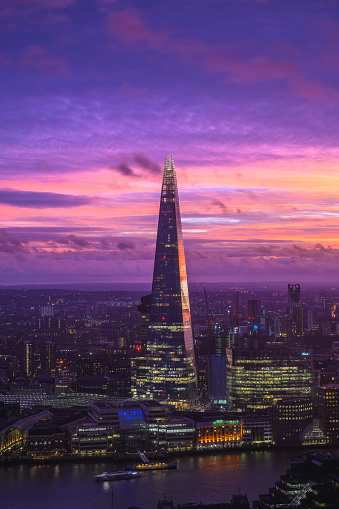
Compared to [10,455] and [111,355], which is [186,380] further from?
[111,355]

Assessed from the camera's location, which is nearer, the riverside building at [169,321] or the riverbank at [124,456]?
the riverbank at [124,456]

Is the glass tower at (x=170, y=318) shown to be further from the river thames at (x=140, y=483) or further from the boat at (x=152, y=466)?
the boat at (x=152, y=466)

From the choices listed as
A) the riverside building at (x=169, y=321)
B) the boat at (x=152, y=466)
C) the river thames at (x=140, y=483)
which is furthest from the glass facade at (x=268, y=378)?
Result: the boat at (x=152, y=466)

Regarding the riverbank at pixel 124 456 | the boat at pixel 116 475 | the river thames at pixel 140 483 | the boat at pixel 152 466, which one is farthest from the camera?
the riverbank at pixel 124 456

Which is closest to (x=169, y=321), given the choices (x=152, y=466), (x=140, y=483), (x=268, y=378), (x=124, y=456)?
(x=268, y=378)

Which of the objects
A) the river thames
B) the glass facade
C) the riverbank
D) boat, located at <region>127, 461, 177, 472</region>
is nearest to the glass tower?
the glass facade

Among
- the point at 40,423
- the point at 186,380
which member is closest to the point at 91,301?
Result: the point at 186,380

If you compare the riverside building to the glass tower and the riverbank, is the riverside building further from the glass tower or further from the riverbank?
the riverbank
